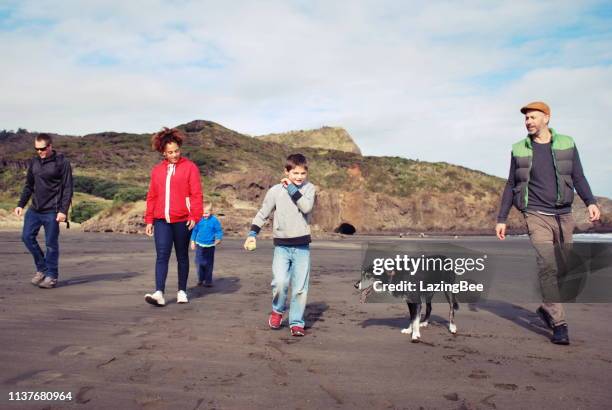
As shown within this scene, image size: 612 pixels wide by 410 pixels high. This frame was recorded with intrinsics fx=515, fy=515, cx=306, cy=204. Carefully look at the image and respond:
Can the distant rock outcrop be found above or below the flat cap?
above

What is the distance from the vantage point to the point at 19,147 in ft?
269

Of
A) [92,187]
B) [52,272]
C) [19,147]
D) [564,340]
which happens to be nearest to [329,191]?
[92,187]

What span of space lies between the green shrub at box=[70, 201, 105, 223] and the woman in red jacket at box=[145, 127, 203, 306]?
23.3 m

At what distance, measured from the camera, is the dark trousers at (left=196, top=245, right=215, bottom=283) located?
8.20 metres

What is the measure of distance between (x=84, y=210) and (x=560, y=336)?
27.9m

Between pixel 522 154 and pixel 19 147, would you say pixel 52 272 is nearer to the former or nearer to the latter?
pixel 522 154

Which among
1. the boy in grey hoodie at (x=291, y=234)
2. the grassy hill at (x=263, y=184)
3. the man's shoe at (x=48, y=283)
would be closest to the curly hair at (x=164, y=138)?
the boy in grey hoodie at (x=291, y=234)

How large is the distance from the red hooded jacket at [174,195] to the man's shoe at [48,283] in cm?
208

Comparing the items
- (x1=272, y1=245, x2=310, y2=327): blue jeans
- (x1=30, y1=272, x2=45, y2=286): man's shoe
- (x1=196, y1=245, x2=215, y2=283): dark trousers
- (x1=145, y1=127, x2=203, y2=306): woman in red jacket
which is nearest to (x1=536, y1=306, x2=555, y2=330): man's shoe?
(x1=272, y1=245, x2=310, y2=327): blue jeans

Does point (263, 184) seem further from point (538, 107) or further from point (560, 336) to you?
point (560, 336)

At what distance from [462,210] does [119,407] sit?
42438 mm

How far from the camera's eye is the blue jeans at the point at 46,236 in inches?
291

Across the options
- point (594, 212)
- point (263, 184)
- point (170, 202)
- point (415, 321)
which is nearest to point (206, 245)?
point (170, 202)

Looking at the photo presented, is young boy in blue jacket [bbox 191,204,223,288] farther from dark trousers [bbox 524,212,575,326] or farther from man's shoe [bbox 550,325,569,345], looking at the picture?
man's shoe [bbox 550,325,569,345]
